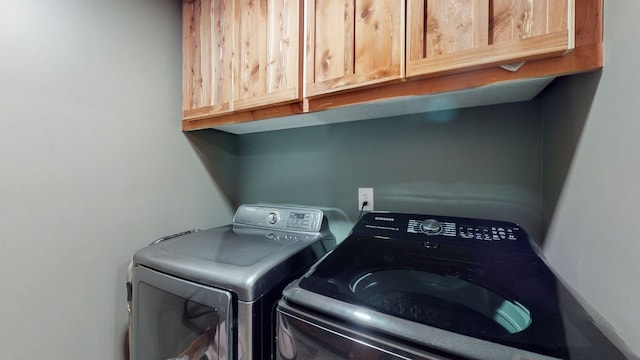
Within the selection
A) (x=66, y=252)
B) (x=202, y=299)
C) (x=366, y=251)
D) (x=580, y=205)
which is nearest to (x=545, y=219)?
(x=580, y=205)

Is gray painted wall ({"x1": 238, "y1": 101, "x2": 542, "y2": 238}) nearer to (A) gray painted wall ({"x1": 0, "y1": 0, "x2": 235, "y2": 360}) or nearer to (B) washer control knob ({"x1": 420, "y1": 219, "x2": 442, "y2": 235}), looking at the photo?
(B) washer control knob ({"x1": 420, "y1": 219, "x2": 442, "y2": 235})

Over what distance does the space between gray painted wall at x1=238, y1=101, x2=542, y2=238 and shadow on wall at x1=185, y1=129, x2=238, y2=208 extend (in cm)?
21

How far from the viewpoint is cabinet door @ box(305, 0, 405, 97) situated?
0.87 m

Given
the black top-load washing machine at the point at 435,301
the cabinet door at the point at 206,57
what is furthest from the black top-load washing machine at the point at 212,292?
the cabinet door at the point at 206,57

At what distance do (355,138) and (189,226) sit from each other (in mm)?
1117

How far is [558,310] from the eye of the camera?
22.6 inches

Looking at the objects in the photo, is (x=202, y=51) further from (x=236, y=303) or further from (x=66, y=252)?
(x=236, y=303)

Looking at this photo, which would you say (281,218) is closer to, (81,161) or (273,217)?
(273,217)

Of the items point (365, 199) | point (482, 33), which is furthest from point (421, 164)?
point (482, 33)

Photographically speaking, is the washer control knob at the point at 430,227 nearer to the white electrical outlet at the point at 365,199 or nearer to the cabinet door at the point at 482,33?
the white electrical outlet at the point at 365,199

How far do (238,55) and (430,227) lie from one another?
1195 millimetres

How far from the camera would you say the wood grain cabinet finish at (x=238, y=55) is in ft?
3.56

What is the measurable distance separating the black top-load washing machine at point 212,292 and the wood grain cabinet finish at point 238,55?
649 mm

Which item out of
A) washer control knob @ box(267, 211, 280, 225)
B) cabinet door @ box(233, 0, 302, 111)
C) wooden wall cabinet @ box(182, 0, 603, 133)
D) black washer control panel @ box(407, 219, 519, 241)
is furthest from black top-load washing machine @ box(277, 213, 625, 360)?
cabinet door @ box(233, 0, 302, 111)
